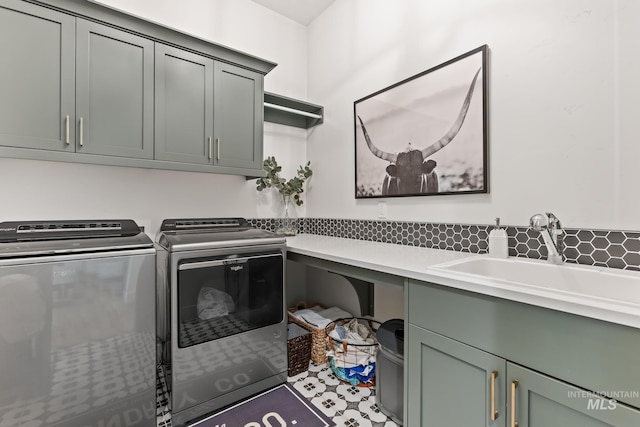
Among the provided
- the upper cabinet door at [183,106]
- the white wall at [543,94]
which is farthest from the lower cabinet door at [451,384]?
the upper cabinet door at [183,106]

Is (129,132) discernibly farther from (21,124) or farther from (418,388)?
(418,388)

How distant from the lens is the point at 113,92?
5.48 feet

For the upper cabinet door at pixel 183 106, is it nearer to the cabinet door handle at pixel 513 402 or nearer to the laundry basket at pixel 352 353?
the laundry basket at pixel 352 353

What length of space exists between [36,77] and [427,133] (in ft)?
7.18

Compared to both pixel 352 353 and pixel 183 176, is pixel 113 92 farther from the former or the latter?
pixel 352 353

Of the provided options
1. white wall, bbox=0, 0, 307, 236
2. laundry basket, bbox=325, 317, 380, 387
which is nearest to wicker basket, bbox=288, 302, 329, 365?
laundry basket, bbox=325, 317, 380, 387

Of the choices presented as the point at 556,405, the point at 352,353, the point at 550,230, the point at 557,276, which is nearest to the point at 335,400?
the point at 352,353

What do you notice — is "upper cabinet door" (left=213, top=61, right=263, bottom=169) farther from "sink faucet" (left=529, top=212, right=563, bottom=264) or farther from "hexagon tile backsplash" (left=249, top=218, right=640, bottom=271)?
"sink faucet" (left=529, top=212, right=563, bottom=264)

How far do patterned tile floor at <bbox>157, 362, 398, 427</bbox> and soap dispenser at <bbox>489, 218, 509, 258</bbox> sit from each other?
3.45 feet

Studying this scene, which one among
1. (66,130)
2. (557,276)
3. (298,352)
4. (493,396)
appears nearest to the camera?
(493,396)

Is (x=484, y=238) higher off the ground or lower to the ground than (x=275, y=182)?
lower

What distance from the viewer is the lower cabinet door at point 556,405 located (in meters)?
0.76

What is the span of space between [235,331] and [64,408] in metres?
0.78

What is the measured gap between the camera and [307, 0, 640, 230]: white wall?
1.18m
